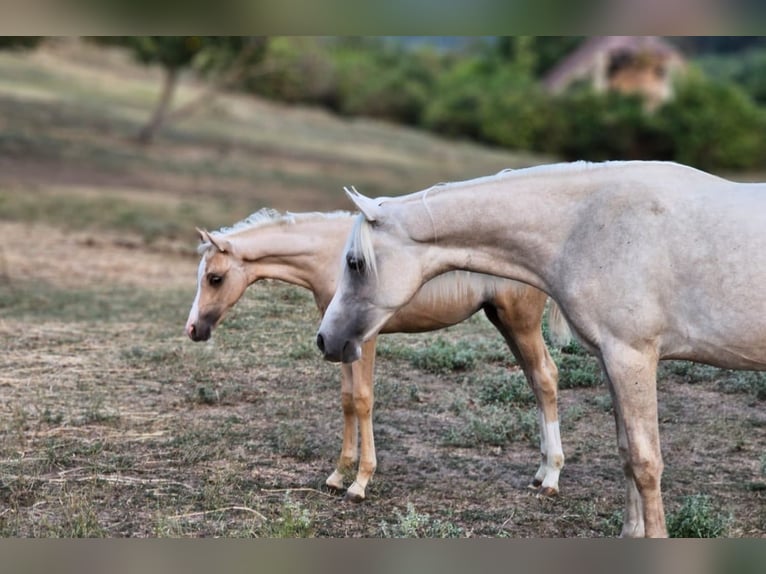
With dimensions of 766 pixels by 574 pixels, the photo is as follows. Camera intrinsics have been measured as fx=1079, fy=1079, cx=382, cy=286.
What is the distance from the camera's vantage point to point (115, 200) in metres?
16.5

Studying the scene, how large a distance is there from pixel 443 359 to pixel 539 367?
1.70 m

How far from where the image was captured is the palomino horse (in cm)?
580

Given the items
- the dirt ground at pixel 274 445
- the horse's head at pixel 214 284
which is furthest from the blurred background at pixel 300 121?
the horse's head at pixel 214 284

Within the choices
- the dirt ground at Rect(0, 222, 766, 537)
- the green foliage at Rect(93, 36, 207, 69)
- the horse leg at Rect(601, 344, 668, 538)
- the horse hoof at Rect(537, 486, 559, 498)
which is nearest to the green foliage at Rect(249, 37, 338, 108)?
the green foliage at Rect(93, 36, 207, 69)

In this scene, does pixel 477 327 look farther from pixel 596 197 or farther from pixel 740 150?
pixel 740 150

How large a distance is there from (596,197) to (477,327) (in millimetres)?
3802

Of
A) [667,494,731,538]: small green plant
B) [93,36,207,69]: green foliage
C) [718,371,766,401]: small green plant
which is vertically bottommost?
[667,494,731,538]: small green plant

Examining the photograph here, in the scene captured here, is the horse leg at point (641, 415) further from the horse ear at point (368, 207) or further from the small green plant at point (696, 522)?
the horse ear at point (368, 207)

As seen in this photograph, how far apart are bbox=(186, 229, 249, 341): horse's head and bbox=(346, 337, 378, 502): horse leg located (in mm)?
804

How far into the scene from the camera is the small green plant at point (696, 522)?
Answer: 5.18m

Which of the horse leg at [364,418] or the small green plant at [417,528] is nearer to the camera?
the small green plant at [417,528]

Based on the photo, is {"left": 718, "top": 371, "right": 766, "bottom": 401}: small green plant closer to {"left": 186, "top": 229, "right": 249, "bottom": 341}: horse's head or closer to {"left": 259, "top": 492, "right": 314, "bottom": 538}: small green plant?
{"left": 259, "top": 492, "right": 314, "bottom": 538}: small green plant

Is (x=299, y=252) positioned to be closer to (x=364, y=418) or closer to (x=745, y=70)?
(x=364, y=418)

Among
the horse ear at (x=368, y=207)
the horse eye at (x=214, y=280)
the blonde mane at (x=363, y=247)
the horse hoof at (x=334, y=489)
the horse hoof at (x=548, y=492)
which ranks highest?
the horse ear at (x=368, y=207)
